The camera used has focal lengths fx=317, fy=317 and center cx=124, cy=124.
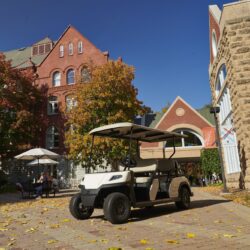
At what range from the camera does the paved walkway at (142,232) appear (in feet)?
17.1

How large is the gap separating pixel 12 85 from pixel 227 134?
21.0 m

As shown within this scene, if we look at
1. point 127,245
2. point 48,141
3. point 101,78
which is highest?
point 101,78

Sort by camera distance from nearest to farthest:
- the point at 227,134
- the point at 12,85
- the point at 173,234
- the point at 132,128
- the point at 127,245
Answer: the point at 127,245
the point at 173,234
the point at 132,128
the point at 227,134
the point at 12,85

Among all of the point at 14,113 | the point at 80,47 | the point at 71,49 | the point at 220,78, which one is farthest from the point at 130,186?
the point at 71,49

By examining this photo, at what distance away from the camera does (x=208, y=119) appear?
3512cm

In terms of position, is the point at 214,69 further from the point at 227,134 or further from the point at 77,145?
the point at 77,145

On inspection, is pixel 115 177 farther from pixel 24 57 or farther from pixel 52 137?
pixel 24 57

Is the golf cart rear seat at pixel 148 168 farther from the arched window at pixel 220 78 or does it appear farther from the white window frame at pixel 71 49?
the white window frame at pixel 71 49

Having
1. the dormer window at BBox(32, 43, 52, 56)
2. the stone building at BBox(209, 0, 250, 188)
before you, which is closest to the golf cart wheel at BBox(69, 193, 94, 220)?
the stone building at BBox(209, 0, 250, 188)

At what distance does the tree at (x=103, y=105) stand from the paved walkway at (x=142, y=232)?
53.2ft

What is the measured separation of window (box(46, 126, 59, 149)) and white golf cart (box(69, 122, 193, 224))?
995 inches

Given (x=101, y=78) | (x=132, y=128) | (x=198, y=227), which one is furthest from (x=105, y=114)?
(x=198, y=227)

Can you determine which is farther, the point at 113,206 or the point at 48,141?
the point at 48,141

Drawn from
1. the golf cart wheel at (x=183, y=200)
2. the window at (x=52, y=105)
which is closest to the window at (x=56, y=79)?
the window at (x=52, y=105)
